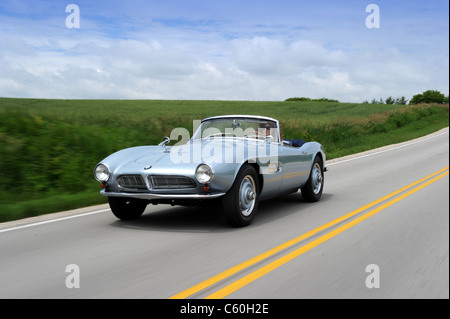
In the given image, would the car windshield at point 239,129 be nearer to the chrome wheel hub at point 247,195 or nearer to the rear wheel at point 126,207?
the chrome wheel hub at point 247,195

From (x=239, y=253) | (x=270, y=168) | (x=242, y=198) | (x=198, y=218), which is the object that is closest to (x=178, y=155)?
(x=242, y=198)

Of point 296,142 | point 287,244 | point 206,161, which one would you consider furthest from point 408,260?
point 296,142

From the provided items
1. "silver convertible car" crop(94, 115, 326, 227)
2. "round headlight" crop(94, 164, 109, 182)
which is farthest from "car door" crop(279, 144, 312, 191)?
"round headlight" crop(94, 164, 109, 182)

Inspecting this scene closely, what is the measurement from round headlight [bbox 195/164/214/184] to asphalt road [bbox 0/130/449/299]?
2.27 feet

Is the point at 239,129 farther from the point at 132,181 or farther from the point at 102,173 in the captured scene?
the point at 102,173

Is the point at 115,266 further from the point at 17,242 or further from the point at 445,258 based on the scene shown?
the point at 445,258

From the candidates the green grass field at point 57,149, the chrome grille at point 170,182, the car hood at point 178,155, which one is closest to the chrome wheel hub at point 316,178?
the car hood at point 178,155

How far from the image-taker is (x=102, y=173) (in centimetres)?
691

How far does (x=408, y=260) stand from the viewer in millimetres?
5086

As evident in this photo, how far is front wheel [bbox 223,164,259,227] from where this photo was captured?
657 centimetres

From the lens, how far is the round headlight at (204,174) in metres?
6.29

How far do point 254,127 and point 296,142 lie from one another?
1005 mm

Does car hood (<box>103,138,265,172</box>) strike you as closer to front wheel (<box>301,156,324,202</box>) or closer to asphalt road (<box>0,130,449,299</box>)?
asphalt road (<box>0,130,449,299</box>)
